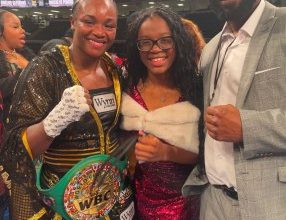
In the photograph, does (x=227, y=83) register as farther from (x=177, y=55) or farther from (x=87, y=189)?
(x=87, y=189)

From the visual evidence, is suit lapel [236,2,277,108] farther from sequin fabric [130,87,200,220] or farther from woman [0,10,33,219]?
woman [0,10,33,219]

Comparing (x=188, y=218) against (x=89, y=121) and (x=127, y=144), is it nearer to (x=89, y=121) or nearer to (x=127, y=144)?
(x=127, y=144)

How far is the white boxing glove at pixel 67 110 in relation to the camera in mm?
1082

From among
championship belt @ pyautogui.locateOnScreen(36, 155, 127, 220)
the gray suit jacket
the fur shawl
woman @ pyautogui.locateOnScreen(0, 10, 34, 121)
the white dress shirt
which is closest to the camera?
the gray suit jacket

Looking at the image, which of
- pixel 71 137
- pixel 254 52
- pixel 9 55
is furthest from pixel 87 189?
pixel 9 55

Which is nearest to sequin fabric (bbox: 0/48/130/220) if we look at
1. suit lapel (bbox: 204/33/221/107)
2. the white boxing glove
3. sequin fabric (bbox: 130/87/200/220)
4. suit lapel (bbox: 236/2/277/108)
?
the white boxing glove

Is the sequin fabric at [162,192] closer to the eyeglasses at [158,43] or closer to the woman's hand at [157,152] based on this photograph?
the woman's hand at [157,152]

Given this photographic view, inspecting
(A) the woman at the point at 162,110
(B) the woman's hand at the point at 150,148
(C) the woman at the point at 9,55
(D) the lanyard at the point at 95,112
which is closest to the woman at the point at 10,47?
(C) the woman at the point at 9,55

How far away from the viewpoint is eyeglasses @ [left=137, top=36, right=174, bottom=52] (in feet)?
4.38

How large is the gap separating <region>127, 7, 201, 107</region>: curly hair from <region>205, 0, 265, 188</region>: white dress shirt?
193 mm

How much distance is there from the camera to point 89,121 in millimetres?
1271

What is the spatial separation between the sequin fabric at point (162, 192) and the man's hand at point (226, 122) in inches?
17.2

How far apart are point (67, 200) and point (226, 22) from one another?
0.85m

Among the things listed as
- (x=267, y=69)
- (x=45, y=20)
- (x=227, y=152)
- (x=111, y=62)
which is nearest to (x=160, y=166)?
(x=227, y=152)
